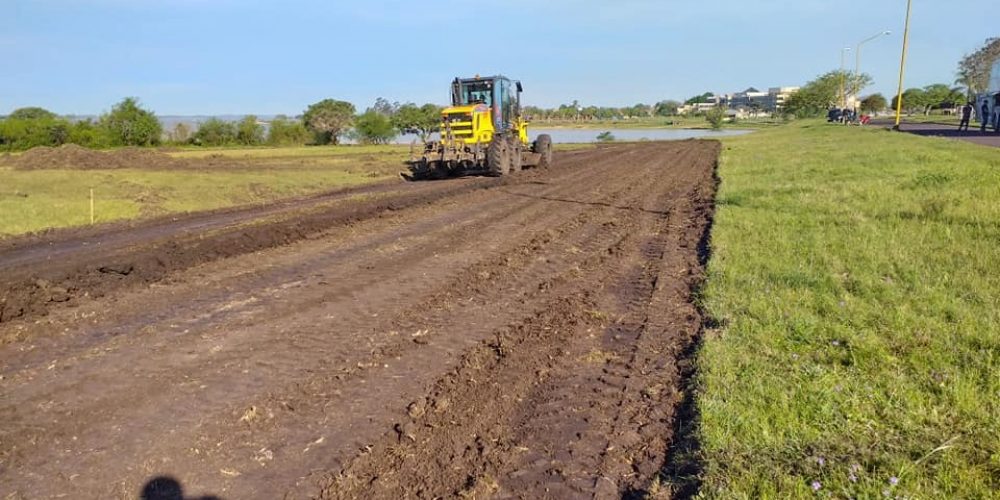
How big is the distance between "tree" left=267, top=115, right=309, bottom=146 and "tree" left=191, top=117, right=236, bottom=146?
393 centimetres

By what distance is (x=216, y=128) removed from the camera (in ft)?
213

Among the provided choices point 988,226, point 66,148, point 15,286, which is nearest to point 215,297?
point 15,286

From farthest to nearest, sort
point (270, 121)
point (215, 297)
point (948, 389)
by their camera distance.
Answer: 1. point (270, 121)
2. point (215, 297)
3. point (948, 389)

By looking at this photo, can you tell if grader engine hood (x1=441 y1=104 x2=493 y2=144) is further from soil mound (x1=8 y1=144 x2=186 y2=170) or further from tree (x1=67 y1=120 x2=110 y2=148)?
tree (x1=67 y1=120 x2=110 y2=148)

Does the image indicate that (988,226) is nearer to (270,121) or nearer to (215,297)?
(215,297)

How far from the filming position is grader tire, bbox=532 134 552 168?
88.3 feet

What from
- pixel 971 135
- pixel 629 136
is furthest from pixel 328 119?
pixel 971 135

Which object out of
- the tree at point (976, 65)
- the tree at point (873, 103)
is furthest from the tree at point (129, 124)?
the tree at point (873, 103)

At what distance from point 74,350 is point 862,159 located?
21089 mm

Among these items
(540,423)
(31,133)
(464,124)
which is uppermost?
(464,124)

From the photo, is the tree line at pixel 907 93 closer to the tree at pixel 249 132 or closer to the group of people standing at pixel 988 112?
the group of people standing at pixel 988 112

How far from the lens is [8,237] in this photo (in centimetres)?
1221

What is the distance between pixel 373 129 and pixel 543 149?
4643 centimetres

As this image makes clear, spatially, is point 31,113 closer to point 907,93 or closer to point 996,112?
point 996,112
